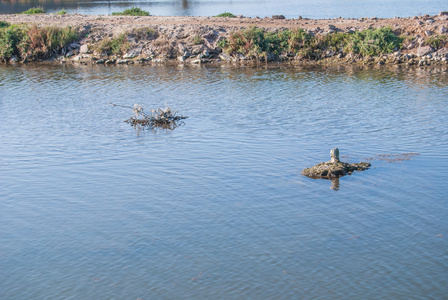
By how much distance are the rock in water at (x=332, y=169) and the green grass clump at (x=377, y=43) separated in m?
20.6

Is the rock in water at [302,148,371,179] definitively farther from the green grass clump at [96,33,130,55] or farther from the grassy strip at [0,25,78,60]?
the grassy strip at [0,25,78,60]

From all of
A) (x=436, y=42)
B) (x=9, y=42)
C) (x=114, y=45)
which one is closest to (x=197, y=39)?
(x=114, y=45)

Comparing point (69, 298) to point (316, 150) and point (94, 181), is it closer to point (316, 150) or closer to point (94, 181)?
point (94, 181)

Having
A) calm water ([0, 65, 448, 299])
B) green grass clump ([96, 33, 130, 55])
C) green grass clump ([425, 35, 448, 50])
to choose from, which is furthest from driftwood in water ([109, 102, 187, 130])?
green grass clump ([425, 35, 448, 50])

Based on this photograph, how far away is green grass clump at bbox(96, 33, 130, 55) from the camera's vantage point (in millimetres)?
41688

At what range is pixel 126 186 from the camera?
1616cm

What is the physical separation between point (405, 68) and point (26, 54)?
95.1 feet

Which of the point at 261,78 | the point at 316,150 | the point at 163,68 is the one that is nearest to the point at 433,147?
the point at 316,150

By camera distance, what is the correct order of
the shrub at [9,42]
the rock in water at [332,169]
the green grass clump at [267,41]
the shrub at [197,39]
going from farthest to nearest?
1. the shrub at [9,42]
2. the shrub at [197,39]
3. the green grass clump at [267,41]
4. the rock in water at [332,169]

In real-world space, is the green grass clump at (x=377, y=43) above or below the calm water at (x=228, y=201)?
above

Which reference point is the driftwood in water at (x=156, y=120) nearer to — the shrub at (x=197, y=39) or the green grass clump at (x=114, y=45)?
the shrub at (x=197, y=39)

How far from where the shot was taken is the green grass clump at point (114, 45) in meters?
41.7

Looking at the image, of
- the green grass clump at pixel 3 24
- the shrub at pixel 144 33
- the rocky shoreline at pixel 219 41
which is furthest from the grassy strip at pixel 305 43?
the green grass clump at pixel 3 24

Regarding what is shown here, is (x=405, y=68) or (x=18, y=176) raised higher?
(x=405, y=68)
